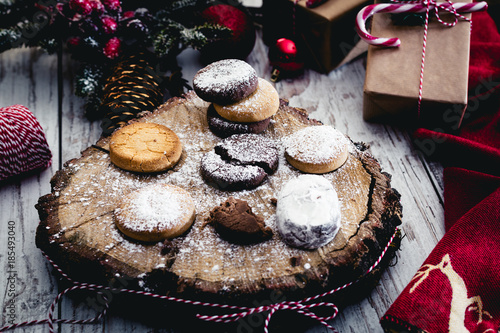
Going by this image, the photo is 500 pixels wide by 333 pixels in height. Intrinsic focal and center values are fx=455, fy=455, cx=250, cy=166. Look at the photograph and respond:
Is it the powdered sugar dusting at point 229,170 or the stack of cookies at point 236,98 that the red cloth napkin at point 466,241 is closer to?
the powdered sugar dusting at point 229,170

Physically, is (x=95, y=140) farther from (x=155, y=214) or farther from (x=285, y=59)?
(x=285, y=59)

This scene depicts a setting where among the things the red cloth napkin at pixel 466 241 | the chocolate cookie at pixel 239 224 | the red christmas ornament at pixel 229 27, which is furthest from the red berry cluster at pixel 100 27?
the red cloth napkin at pixel 466 241

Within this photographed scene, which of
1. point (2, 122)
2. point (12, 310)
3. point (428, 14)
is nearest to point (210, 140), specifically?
point (2, 122)

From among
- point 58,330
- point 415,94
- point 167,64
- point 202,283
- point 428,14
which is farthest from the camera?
point 167,64

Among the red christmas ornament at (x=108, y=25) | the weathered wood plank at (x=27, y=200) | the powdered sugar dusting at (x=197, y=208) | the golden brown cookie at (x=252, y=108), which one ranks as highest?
the red christmas ornament at (x=108, y=25)

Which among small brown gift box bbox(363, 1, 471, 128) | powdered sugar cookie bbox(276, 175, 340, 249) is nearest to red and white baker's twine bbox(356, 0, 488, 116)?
small brown gift box bbox(363, 1, 471, 128)

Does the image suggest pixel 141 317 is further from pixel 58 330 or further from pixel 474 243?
pixel 474 243
